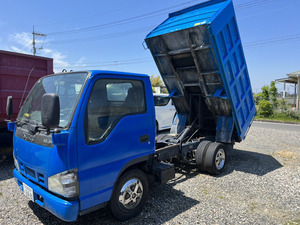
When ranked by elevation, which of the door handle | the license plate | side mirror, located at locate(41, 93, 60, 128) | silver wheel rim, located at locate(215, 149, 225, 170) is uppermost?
side mirror, located at locate(41, 93, 60, 128)

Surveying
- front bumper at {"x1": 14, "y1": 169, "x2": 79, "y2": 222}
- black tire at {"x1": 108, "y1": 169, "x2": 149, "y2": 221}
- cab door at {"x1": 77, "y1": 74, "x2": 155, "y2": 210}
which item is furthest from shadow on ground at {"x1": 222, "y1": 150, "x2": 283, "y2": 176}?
front bumper at {"x1": 14, "y1": 169, "x2": 79, "y2": 222}

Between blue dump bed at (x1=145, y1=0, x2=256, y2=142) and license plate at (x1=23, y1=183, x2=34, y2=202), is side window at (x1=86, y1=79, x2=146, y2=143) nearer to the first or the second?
license plate at (x1=23, y1=183, x2=34, y2=202)

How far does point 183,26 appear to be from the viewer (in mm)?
4766

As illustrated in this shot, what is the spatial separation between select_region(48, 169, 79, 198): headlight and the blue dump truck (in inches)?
0.4

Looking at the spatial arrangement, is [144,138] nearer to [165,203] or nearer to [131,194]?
[131,194]

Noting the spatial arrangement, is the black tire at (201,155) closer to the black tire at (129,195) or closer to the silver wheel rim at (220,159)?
the silver wheel rim at (220,159)

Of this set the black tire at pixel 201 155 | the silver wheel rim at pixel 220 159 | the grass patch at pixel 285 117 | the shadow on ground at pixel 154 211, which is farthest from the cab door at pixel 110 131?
the grass patch at pixel 285 117

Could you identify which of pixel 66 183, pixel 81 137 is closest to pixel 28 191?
pixel 66 183

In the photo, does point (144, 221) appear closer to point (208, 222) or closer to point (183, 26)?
point (208, 222)

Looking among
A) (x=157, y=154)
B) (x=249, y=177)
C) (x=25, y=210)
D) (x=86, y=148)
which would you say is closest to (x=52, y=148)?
(x=86, y=148)

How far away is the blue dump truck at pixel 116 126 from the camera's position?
267 centimetres

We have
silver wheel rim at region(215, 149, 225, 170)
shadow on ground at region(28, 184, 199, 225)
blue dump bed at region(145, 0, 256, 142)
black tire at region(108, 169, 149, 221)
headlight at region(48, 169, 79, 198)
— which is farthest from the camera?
silver wheel rim at region(215, 149, 225, 170)

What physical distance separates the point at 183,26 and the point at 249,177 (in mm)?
3607

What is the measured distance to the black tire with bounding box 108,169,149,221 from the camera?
3174mm
